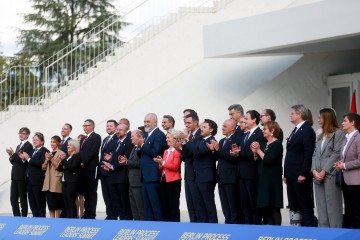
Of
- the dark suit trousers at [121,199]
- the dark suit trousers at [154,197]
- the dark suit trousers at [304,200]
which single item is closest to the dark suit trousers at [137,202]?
the dark suit trousers at [121,199]

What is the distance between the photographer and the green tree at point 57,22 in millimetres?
44906

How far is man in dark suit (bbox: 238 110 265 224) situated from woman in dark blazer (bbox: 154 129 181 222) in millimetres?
1348

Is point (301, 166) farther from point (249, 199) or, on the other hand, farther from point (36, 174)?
point (36, 174)

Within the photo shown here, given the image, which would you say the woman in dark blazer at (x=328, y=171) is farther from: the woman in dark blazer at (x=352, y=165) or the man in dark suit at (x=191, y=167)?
the man in dark suit at (x=191, y=167)

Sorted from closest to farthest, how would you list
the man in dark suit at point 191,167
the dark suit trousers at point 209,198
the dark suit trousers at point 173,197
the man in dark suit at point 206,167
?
the man in dark suit at point 206,167, the dark suit trousers at point 209,198, the man in dark suit at point 191,167, the dark suit trousers at point 173,197

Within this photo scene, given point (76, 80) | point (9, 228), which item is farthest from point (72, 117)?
point (9, 228)

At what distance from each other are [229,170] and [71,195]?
4.02m

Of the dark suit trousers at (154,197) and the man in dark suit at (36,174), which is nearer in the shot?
the dark suit trousers at (154,197)

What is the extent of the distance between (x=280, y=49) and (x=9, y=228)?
308 inches

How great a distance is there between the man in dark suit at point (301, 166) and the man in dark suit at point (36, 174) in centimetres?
→ 643

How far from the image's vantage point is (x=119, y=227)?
1532 cm

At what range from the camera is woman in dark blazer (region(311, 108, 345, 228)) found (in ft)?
49.4

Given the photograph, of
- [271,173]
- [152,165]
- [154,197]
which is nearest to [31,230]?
[154,197]

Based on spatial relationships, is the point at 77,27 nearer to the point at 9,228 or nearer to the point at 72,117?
the point at 72,117
